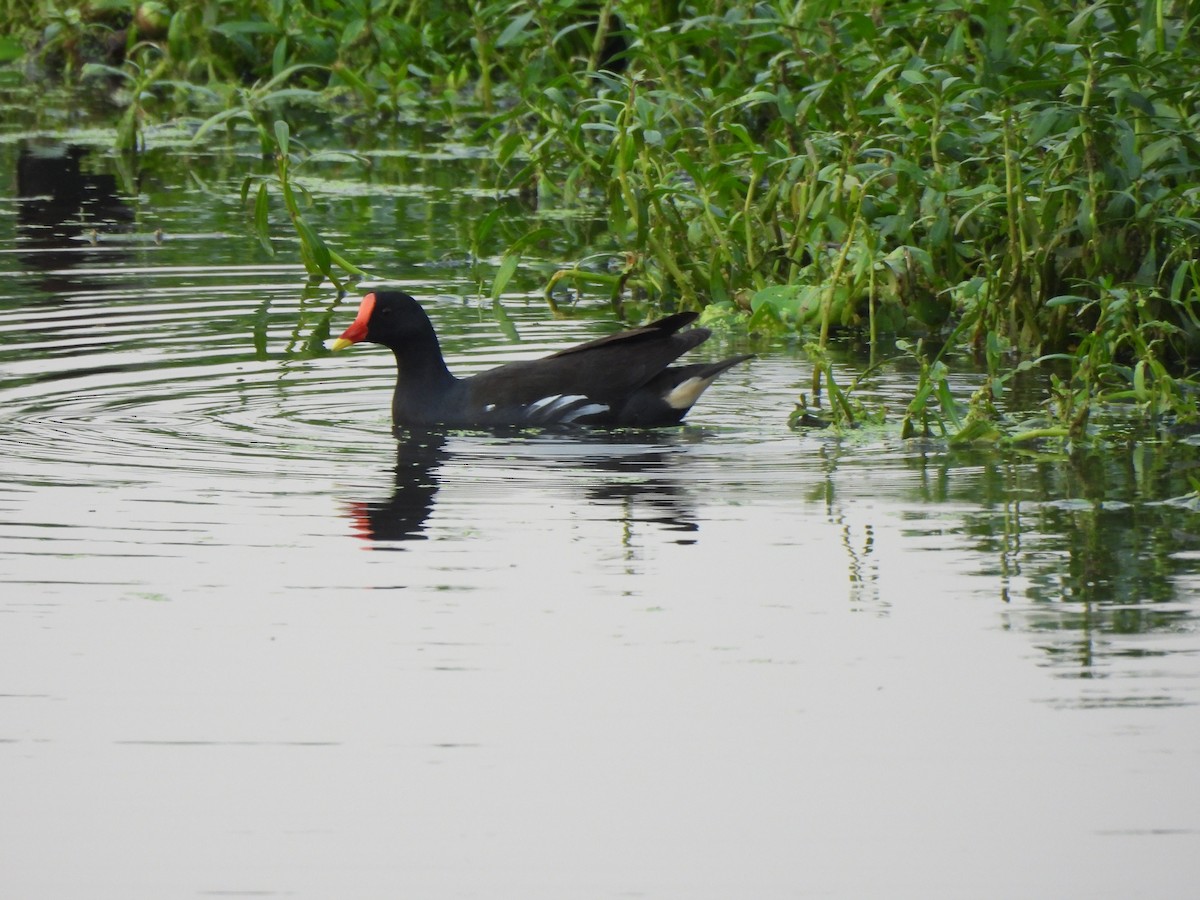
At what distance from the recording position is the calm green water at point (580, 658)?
4.00 meters

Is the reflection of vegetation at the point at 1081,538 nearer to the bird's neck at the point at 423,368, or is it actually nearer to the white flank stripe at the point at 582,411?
the white flank stripe at the point at 582,411

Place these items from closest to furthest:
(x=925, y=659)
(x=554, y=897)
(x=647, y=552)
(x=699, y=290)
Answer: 1. (x=554, y=897)
2. (x=925, y=659)
3. (x=647, y=552)
4. (x=699, y=290)

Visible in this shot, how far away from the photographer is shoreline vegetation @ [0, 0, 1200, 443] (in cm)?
820

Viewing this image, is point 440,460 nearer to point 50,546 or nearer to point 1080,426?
point 50,546

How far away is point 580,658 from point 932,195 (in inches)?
188

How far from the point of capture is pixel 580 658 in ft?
16.2

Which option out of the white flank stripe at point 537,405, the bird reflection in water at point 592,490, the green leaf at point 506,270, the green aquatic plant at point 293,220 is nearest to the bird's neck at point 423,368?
the bird reflection in water at point 592,490

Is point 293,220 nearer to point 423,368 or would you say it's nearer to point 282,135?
point 282,135

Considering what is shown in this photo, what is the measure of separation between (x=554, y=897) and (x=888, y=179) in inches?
269

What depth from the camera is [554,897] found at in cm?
378

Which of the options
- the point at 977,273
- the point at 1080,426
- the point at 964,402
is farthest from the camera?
the point at 977,273

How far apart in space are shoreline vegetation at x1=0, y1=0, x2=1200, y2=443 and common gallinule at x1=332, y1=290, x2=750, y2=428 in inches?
21.7

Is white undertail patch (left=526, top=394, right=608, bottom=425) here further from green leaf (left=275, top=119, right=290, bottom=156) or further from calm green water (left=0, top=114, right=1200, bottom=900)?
green leaf (left=275, top=119, right=290, bottom=156)

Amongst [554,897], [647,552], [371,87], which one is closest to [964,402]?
[647,552]
